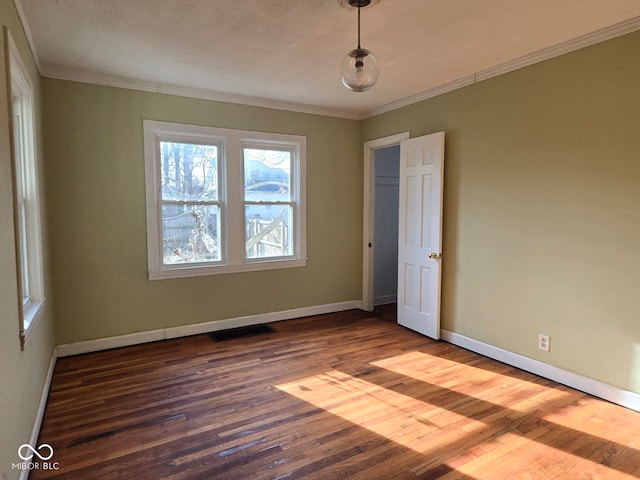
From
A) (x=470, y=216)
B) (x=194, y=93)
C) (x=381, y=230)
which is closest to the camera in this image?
(x=470, y=216)

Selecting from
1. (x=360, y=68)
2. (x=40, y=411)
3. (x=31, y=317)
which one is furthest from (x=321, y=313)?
(x=360, y=68)

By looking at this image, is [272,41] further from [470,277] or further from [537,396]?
[537,396]

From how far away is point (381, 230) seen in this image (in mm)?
5660

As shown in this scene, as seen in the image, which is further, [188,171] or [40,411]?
A: [188,171]

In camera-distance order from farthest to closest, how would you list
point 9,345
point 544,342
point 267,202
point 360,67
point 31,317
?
point 267,202, point 544,342, point 31,317, point 360,67, point 9,345

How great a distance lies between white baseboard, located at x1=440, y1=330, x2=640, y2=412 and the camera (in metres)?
2.67

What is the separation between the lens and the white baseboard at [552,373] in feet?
8.77

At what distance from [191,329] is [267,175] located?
1.93 meters

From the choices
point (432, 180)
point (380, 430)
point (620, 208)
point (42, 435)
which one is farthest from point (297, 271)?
point (620, 208)

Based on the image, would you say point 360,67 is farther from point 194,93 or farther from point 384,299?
point 384,299

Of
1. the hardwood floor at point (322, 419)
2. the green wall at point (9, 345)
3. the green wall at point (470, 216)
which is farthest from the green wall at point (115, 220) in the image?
the green wall at point (9, 345)

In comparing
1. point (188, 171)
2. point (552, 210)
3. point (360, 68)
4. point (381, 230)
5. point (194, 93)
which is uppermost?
point (194, 93)

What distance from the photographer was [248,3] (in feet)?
7.50

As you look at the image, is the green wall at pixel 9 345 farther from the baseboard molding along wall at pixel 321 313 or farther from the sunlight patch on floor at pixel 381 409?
the sunlight patch on floor at pixel 381 409
